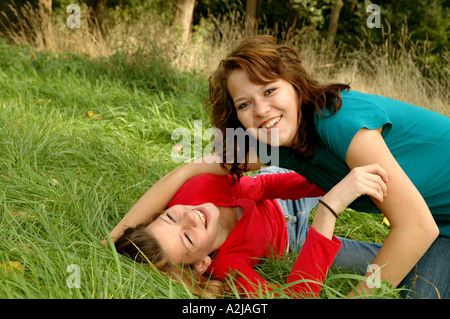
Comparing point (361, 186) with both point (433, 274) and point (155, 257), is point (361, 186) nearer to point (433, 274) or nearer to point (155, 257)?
point (433, 274)

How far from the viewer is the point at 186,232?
6.11 ft

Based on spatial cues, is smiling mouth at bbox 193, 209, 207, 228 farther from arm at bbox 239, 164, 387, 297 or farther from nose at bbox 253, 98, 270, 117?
nose at bbox 253, 98, 270, 117

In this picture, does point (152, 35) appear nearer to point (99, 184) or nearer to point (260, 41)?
point (99, 184)

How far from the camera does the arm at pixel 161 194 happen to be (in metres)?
2.05

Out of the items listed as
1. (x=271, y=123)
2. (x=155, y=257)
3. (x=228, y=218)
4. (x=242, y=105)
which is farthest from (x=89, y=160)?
(x=271, y=123)

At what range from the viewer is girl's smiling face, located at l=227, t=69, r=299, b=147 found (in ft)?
5.73

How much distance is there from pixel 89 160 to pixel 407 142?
1.92 m

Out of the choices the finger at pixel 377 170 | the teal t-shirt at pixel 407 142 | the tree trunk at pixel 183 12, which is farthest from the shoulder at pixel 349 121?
the tree trunk at pixel 183 12

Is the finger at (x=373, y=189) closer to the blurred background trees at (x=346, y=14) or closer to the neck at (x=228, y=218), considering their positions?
the neck at (x=228, y=218)

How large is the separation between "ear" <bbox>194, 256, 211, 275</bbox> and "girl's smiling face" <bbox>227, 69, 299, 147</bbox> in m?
0.59

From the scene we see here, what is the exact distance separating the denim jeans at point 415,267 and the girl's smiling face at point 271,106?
27.2 inches

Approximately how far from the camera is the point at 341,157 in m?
1.61
